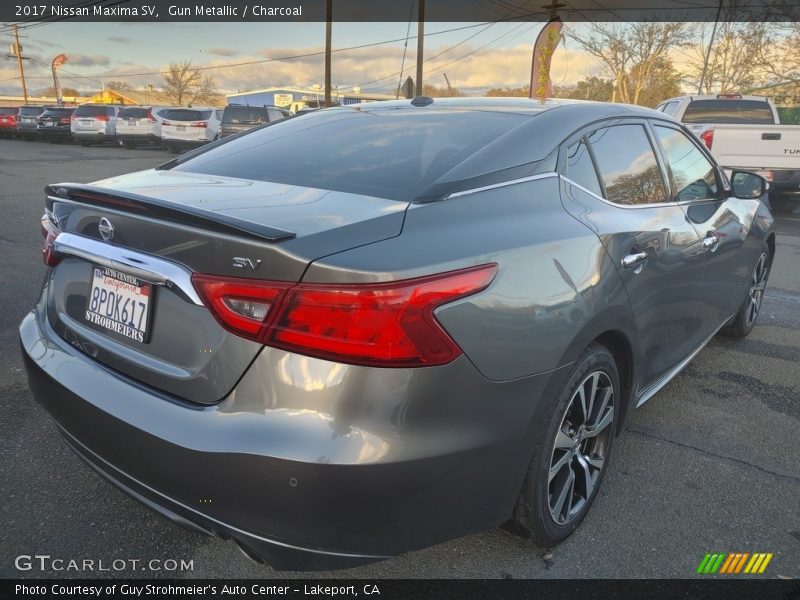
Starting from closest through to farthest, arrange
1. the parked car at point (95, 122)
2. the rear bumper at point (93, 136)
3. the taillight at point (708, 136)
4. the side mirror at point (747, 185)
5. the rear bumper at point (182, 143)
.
→ the side mirror at point (747, 185) → the taillight at point (708, 136) → the rear bumper at point (182, 143) → the parked car at point (95, 122) → the rear bumper at point (93, 136)

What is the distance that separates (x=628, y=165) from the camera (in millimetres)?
2867

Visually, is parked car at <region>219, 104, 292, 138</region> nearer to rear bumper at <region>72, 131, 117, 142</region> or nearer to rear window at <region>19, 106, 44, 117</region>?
rear bumper at <region>72, 131, 117, 142</region>

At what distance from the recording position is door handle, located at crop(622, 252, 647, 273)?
2419 millimetres

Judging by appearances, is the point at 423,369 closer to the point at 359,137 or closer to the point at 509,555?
the point at 509,555

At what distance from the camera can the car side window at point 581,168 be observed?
2.45 m

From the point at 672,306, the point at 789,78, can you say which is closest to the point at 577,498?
the point at 672,306

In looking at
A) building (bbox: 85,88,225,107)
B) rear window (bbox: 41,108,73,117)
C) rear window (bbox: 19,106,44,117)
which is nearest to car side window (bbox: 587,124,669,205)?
rear window (bbox: 41,108,73,117)

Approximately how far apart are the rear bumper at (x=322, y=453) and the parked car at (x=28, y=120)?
3189 cm

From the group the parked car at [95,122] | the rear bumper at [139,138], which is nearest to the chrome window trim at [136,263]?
the rear bumper at [139,138]

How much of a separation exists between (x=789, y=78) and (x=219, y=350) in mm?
43283

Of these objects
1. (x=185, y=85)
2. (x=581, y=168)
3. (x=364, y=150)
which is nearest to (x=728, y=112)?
(x=581, y=168)

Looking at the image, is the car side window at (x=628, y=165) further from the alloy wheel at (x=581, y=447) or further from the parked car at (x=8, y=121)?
the parked car at (x=8, y=121)

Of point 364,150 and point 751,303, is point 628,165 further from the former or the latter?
point 751,303

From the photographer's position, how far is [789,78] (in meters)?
35.9
